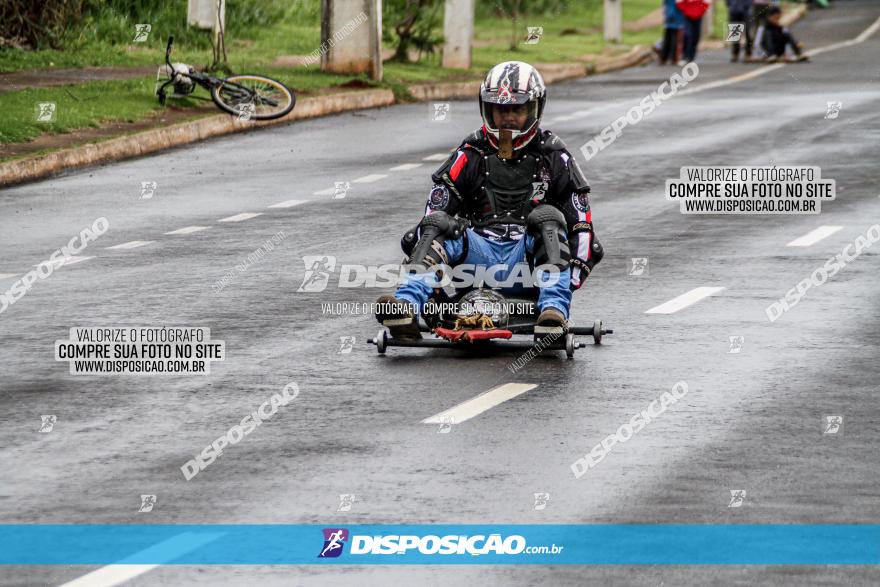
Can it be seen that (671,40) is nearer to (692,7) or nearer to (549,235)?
→ (692,7)

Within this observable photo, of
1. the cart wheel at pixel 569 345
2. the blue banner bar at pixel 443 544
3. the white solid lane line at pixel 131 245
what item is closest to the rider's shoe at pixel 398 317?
the cart wheel at pixel 569 345

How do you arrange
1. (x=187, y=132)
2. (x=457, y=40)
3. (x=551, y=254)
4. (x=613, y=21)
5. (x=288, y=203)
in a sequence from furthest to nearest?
1. (x=613, y=21)
2. (x=457, y=40)
3. (x=187, y=132)
4. (x=288, y=203)
5. (x=551, y=254)

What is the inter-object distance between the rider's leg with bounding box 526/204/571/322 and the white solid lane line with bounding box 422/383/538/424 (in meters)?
0.89

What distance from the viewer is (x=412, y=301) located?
39.1ft

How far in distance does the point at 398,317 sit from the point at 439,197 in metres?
1.11

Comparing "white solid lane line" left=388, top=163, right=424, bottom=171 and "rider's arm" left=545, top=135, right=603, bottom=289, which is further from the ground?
"rider's arm" left=545, top=135, right=603, bottom=289

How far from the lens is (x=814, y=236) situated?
1747cm

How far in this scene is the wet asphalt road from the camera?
328 inches

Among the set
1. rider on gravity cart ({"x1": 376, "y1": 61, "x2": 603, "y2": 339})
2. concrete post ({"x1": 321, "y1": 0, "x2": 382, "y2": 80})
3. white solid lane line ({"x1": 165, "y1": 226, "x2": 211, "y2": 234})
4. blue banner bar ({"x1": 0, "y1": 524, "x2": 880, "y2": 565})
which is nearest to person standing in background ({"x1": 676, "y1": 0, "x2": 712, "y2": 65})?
concrete post ({"x1": 321, "y1": 0, "x2": 382, "y2": 80})

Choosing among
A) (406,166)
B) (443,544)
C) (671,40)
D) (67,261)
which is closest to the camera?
(443,544)

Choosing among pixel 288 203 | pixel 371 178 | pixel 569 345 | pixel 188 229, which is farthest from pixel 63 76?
pixel 569 345

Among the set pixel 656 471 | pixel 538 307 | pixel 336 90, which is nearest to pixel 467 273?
pixel 538 307

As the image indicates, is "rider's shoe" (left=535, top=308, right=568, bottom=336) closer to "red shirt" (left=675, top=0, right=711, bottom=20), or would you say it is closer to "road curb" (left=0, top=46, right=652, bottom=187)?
"road curb" (left=0, top=46, right=652, bottom=187)

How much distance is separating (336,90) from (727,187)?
1066 cm
